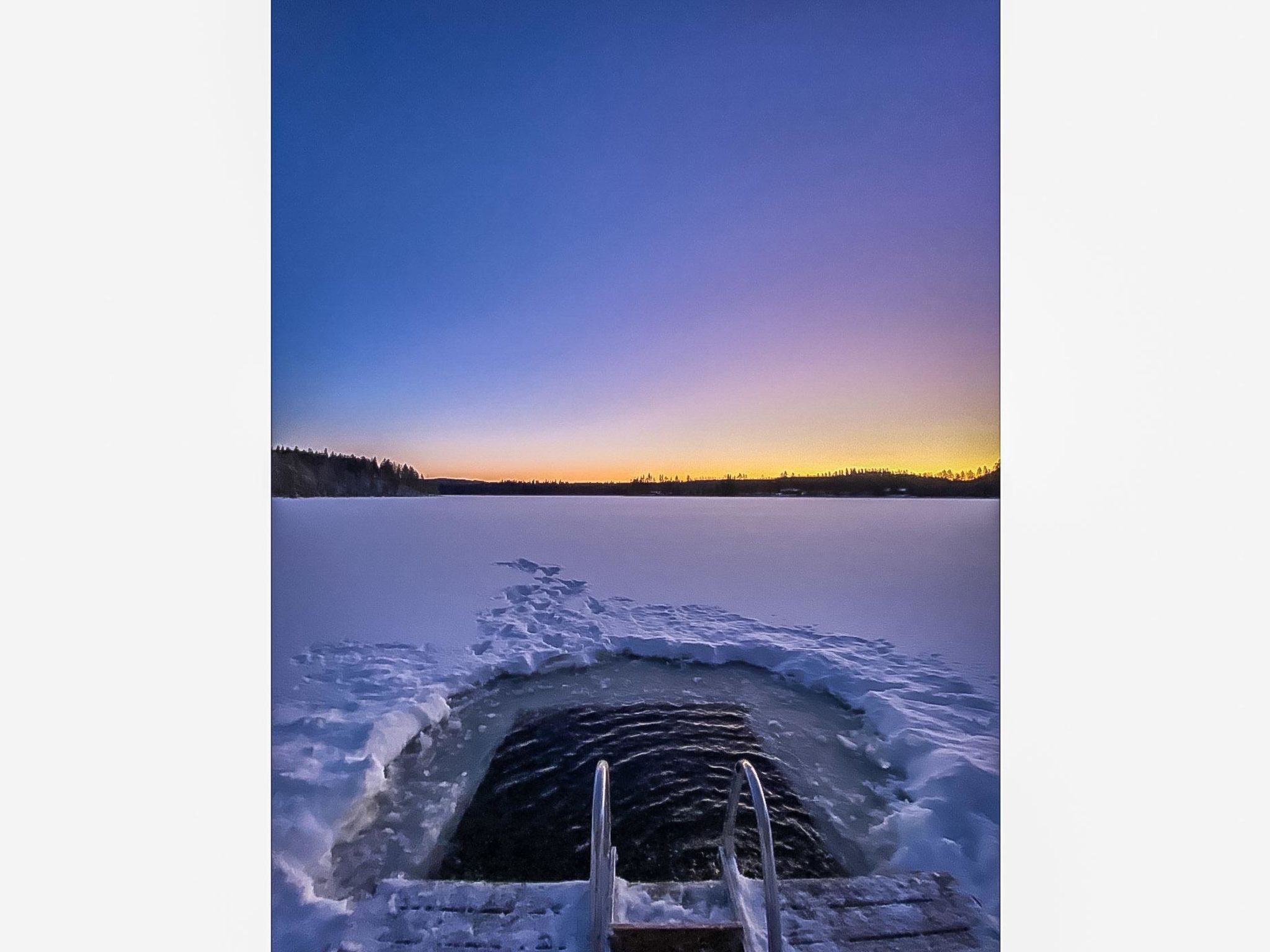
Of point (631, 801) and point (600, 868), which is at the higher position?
point (600, 868)

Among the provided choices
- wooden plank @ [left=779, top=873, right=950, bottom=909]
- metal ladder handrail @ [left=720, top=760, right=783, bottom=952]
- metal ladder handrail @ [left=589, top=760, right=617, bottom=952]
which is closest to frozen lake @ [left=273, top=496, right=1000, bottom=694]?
wooden plank @ [left=779, top=873, right=950, bottom=909]

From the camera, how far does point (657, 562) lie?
269cm

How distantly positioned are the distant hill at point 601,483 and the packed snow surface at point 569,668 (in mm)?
197

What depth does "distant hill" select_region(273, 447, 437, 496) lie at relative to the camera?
5.33 ft

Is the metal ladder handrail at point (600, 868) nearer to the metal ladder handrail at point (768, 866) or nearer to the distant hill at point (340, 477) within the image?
the metal ladder handrail at point (768, 866)

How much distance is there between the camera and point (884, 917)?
1082 millimetres

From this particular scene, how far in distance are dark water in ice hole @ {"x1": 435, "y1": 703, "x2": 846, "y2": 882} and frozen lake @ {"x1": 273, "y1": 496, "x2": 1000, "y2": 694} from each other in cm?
66

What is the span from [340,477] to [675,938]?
76.8 inches

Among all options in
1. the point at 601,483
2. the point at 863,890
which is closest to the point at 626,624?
the point at 601,483

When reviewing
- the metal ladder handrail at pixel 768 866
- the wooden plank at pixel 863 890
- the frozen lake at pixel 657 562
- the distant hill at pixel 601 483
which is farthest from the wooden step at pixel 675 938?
the distant hill at pixel 601 483

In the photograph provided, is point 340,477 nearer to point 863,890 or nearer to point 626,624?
point 626,624
